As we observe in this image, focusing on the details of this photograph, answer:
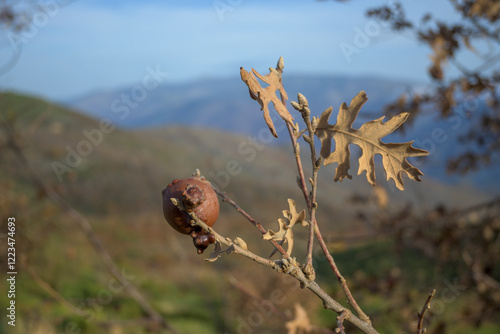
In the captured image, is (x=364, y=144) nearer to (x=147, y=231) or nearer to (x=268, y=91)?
(x=268, y=91)

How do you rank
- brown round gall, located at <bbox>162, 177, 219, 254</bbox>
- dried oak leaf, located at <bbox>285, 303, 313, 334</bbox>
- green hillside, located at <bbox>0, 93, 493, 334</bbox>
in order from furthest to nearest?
green hillside, located at <bbox>0, 93, 493, 334</bbox> → dried oak leaf, located at <bbox>285, 303, 313, 334</bbox> → brown round gall, located at <bbox>162, 177, 219, 254</bbox>

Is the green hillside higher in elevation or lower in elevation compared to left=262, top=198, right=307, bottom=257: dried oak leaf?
lower

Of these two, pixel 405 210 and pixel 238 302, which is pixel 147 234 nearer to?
pixel 238 302

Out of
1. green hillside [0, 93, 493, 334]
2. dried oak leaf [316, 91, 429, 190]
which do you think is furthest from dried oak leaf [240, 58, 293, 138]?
green hillside [0, 93, 493, 334]

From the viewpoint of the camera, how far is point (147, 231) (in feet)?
45.4

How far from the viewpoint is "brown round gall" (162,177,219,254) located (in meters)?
0.69

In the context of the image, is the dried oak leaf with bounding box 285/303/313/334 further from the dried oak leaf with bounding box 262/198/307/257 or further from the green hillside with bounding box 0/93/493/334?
the dried oak leaf with bounding box 262/198/307/257

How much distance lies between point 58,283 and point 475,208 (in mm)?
6673

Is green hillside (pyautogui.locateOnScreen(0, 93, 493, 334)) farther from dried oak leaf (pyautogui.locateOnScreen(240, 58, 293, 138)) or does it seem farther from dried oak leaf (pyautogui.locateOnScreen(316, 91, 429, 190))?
dried oak leaf (pyautogui.locateOnScreen(240, 58, 293, 138))

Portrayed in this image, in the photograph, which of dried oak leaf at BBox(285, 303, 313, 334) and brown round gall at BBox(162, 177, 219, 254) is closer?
brown round gall at BBox(162, 177, 219, 254)

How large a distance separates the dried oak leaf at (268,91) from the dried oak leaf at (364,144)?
0.08m

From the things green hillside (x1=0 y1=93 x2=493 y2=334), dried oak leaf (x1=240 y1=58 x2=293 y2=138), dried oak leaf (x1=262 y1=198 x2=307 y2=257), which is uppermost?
dried oak leaf (x1=240 y1=58 x2=293 y2=138)

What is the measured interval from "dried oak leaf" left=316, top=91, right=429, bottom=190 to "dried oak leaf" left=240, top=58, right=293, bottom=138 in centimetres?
8

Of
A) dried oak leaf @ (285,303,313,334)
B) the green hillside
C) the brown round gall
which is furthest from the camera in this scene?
the green hillside
